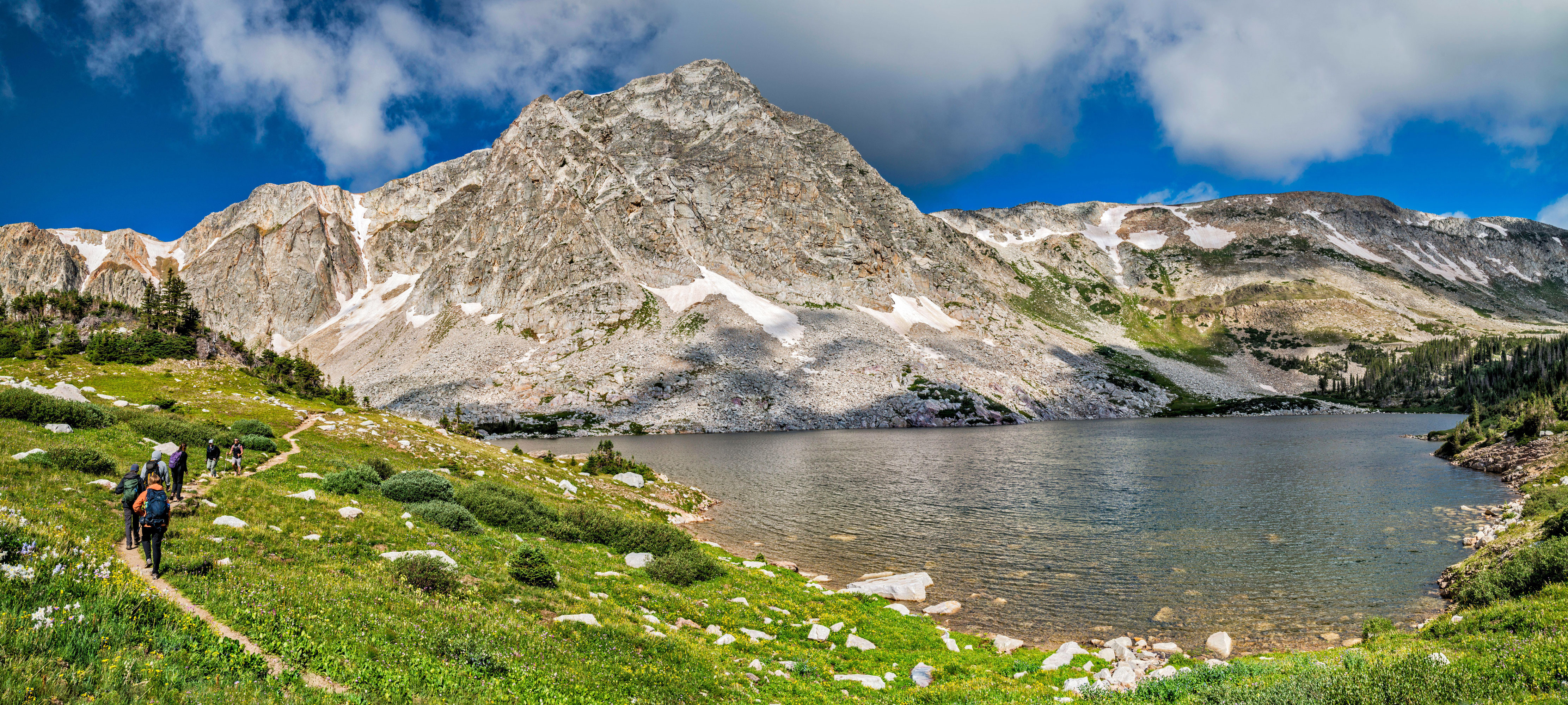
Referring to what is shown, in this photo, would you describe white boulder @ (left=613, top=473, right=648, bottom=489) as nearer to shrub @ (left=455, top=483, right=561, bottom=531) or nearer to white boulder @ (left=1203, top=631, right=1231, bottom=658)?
shrub @ (left=455, top=483, right=561, bottom=531)

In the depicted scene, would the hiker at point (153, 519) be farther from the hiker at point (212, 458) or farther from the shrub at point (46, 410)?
the shrub at point (46, 410)

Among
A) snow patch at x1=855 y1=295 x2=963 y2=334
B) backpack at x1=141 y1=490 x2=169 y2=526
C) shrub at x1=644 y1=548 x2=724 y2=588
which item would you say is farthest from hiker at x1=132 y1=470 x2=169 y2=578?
snow patch at x1=855 y1=295 x2=963 y2=334

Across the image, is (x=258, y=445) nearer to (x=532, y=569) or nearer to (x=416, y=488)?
(x=416, y=488)

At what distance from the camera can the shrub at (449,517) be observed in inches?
758

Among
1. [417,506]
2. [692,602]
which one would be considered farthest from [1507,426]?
[417,506]

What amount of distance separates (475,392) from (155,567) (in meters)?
135

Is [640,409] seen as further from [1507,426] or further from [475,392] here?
[1507,426]

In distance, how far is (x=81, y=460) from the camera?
55.4ft

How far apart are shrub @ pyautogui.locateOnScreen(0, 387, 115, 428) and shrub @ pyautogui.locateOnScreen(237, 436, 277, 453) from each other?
13.8 feet

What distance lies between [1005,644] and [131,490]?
21908 mm

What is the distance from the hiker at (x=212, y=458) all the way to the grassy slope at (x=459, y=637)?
1629mm

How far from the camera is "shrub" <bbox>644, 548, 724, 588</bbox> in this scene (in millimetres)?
19844

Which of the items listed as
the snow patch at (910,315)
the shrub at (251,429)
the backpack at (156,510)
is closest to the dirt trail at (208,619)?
the backpack at (156,510)

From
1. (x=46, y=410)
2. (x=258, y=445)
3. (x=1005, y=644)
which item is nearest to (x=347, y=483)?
(x=258, y=445)
